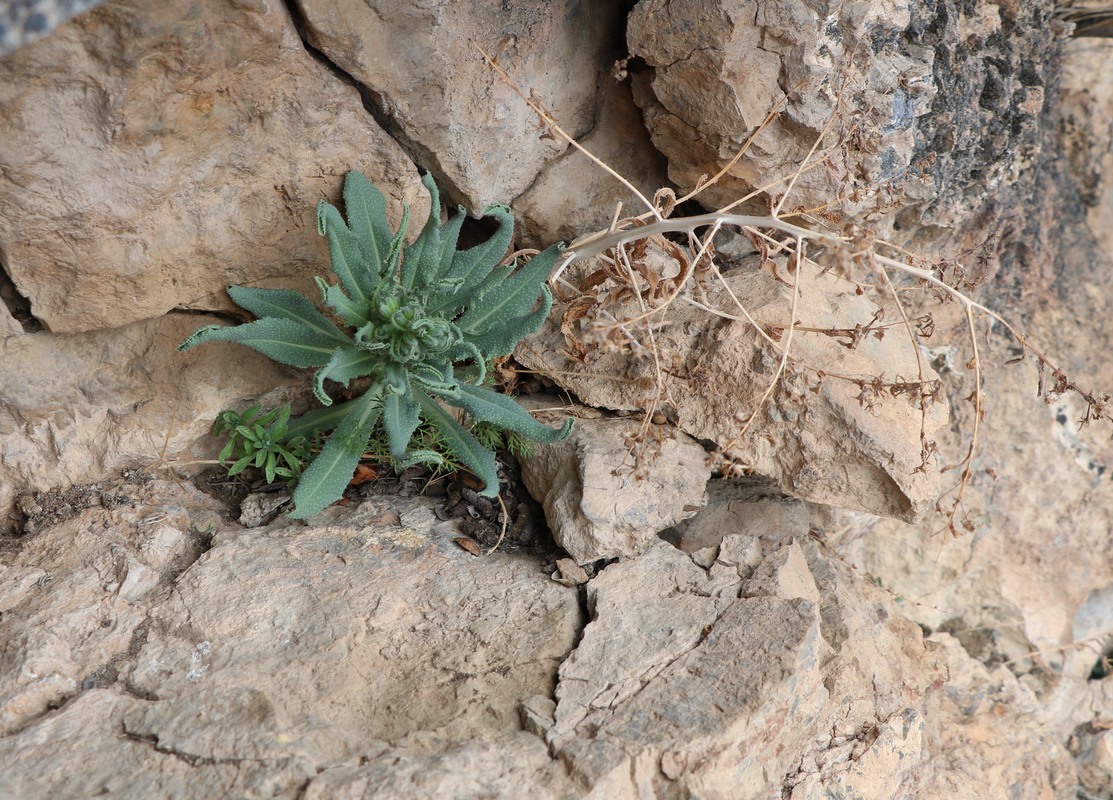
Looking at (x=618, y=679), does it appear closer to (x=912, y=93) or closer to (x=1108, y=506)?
(x=912, y=93)

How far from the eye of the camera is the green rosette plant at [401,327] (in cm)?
238

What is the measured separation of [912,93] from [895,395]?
1.02 meters

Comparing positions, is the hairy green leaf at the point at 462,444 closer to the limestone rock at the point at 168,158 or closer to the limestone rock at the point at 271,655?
the limestone rock at the point at 271,655

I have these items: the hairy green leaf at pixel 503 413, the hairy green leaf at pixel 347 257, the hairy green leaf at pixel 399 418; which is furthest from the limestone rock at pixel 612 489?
the hairy green leaf at pixel 347 257

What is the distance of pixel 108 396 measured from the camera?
2.60m

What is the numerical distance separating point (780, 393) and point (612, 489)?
542mm

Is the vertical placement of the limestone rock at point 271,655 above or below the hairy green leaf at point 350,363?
below

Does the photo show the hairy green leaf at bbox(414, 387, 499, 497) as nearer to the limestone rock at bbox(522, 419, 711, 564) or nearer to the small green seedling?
the limestone rock at bbox(522, 419, 711, 564)

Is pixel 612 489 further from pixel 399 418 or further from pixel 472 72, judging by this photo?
pixel 472 72

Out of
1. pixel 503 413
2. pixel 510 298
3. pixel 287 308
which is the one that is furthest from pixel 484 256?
pixel 287 308

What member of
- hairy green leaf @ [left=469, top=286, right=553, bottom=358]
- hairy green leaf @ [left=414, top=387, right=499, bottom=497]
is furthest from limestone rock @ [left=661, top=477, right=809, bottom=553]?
hairy green leaf @ [left=469, top=286, right=553, bottom=358]

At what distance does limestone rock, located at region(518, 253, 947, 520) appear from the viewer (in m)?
2.56

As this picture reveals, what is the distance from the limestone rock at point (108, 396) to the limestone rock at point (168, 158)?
0.12m

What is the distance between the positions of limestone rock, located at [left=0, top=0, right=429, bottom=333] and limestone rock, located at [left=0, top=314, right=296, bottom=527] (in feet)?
0.41
